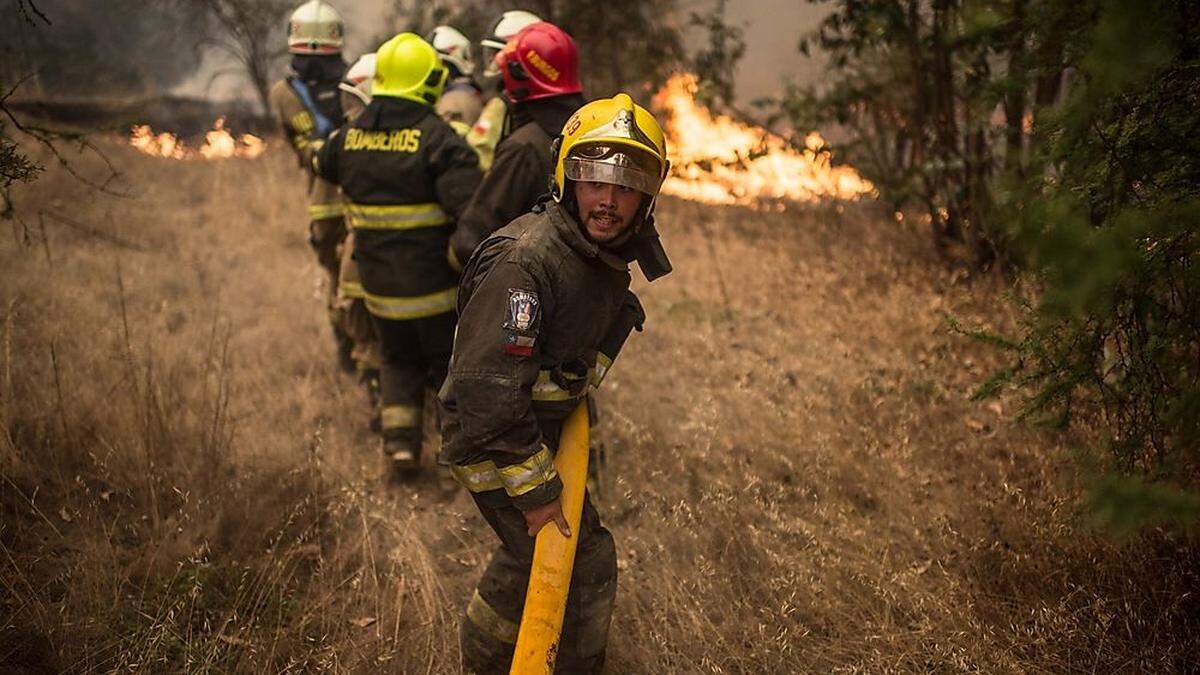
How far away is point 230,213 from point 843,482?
8154 millimetres

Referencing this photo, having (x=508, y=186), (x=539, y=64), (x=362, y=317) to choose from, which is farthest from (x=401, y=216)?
(x=362, y=317)

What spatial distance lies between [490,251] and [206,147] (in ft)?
41.5

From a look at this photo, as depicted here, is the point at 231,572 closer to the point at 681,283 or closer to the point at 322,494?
the point at 322,494

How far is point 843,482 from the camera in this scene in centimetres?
436

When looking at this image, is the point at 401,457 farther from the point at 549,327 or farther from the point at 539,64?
the point at 549,327

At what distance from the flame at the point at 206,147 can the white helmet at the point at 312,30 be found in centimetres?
724

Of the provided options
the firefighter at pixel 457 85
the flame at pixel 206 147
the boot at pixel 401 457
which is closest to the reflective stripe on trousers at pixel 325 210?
the firefighter at pixel 457 85

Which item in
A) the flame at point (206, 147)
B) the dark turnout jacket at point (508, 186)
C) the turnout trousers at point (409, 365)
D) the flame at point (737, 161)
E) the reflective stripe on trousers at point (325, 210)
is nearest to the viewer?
the dark turnout jacket at point (508, 186)

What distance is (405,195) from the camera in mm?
4355

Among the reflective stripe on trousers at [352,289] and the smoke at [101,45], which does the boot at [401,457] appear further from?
the smoke at [101,45]

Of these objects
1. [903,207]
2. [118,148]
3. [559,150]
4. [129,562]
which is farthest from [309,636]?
[118,148]

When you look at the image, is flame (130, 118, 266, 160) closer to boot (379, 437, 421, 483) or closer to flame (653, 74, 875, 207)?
flame (653, 74, 875, 207)

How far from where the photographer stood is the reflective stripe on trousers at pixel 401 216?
4387mm

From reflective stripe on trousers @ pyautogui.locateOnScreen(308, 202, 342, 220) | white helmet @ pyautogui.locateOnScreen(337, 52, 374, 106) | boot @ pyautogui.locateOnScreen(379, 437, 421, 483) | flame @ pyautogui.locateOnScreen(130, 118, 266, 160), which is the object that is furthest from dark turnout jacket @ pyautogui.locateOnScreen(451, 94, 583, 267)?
flame @ pyautogui.locateOnScreen(130, 118, 266, 160)
